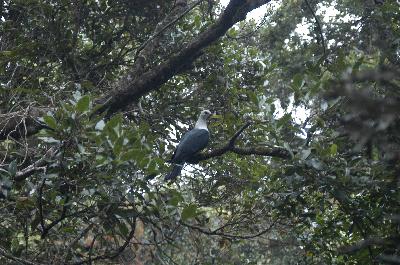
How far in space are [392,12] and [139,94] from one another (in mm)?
2164

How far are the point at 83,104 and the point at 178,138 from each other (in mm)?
2659

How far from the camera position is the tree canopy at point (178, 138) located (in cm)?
326

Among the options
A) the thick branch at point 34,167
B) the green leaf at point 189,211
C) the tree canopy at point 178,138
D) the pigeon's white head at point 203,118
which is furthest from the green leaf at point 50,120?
the pigeon's white head at point 203,118

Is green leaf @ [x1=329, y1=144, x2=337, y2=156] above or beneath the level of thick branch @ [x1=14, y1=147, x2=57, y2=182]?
above

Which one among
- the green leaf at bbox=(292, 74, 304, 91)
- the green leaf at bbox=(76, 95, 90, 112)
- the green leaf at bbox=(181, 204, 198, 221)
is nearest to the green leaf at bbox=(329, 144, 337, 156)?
the green leaf at bbox=(292, 74, 304, 91)

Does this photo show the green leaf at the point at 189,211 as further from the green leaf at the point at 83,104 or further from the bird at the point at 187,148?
the bird at the point at 187,148

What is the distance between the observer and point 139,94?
4.95m

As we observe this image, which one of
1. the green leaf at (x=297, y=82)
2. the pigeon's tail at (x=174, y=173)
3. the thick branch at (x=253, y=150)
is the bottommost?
the thick branch at (x=253, y=150)

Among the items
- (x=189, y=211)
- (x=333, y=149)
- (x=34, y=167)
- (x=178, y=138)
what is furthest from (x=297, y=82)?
(x=178, y=138)

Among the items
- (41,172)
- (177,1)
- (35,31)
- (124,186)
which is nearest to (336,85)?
(124,186)

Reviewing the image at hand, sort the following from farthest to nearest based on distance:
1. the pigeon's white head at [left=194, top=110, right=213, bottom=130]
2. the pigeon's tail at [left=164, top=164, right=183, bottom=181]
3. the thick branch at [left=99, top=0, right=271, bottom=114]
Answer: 1. the pigeon's white head at [left=194, top=110, right=213, bottom=130]
2. the pigeon's tail at [left=164, top=164, right=183, bottom=181]
3. the thick branch at [left=99, top=0, right=271, bottom=114]

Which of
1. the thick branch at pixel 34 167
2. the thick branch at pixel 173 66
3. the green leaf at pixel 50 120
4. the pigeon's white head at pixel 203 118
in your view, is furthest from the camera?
the pigeon's white head at pixel 203 118

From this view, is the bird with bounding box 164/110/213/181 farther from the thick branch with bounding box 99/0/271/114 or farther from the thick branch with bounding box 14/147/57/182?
the thick branch with bounding box 14/147/57/182

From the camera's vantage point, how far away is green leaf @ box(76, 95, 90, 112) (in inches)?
128
